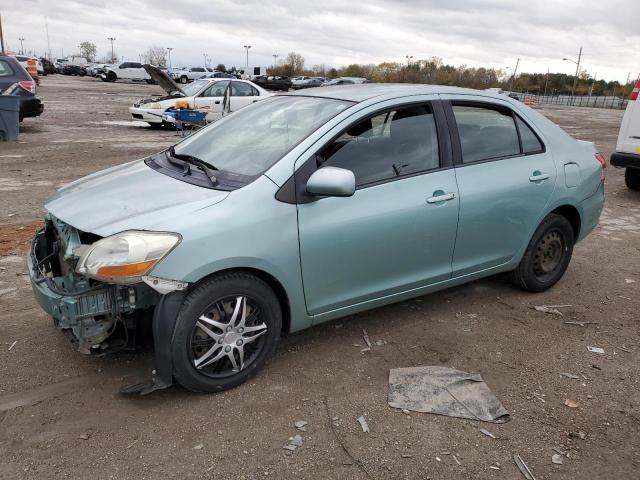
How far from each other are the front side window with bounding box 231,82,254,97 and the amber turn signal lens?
14.1 m

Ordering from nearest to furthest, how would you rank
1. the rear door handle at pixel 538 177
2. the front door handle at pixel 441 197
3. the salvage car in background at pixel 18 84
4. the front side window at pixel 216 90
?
the front door handle at pixel 441 197 → the rear door handle at pixel 538 177 → the salvage car in background at pixel 18 84 → the front side window at pixel 216 90

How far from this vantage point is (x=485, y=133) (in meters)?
4.15

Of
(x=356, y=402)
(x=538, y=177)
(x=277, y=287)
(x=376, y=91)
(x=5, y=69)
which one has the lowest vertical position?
(x=356, y=402)

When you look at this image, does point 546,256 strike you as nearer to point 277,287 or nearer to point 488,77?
point 277,287

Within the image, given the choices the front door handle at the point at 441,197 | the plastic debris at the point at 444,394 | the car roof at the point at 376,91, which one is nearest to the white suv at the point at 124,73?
the car roof at the point at 376,91

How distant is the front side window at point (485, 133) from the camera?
4.00m

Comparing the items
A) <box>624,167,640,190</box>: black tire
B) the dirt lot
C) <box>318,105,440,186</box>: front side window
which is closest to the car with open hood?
<box>624,167,640,190</box>: black tire

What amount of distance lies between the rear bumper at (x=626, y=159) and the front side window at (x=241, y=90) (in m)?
10.6

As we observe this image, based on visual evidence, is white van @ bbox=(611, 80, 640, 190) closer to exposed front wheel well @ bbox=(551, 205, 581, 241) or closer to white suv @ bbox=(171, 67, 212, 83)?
exposed front wheel well @ bbox=(551, 205, 581, 241)

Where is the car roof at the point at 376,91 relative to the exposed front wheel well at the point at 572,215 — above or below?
above

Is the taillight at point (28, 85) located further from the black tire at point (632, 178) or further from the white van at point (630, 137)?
the black tire at point (632, 178)

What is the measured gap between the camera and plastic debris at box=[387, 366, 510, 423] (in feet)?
10.1

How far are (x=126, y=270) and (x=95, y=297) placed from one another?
27 cm

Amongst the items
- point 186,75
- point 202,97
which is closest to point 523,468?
point 202,97
